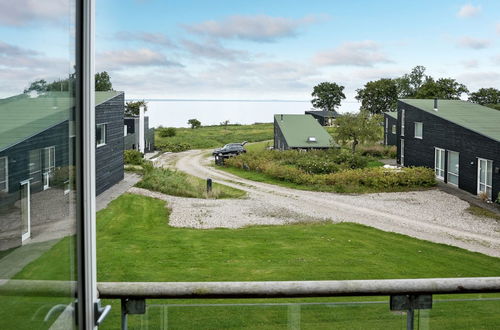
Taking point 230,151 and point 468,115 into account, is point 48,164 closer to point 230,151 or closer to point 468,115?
point 468,115

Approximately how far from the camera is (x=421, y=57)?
21641 millimetres

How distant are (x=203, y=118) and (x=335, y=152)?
8.00 metres

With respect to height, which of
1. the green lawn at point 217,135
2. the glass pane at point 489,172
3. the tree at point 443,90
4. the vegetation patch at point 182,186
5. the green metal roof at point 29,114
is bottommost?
the vegetation patch at point 182,186

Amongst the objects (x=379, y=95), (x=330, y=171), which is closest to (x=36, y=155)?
(x=330, y=171)

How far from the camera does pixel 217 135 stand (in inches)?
562

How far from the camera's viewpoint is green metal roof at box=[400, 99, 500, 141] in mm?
7016

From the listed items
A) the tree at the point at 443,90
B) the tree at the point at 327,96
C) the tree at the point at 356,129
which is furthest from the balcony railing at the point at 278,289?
the tree at the point at 327,96

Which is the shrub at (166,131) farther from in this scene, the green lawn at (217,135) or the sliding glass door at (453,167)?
the sliding glass door at (453,167)

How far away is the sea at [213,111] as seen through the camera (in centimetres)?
1531

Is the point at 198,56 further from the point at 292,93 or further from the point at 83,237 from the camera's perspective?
the point at 83,237

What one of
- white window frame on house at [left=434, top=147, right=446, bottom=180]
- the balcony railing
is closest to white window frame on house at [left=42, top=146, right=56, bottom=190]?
the balcony railing

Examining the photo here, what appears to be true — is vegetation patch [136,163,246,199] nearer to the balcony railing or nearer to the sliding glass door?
the sliding glass door

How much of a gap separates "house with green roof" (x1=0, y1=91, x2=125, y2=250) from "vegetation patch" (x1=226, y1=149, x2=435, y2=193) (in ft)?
23.1

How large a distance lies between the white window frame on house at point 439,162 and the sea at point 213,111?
3.39 m
